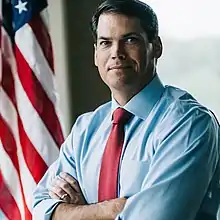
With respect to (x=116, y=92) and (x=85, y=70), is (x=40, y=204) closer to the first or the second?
(x=116, y=92)

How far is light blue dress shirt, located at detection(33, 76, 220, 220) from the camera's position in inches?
55.6

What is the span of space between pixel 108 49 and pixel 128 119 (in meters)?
0.21

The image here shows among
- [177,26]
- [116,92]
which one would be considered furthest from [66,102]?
[116,92]

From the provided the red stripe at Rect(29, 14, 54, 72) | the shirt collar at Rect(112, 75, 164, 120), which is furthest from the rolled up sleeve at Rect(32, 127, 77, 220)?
the red stripe at Rect(29, 14, 54, 72)

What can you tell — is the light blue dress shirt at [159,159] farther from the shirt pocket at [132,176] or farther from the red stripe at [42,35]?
the red stripe at [42,35]

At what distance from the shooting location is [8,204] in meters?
2.25

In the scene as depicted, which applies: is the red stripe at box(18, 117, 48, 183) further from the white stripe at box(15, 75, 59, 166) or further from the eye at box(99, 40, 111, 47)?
the eye at box(99, 40, 111, 47)

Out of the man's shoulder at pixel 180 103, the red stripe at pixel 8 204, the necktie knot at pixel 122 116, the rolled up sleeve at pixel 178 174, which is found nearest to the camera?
the rolled up sleeve at pixel 178 174

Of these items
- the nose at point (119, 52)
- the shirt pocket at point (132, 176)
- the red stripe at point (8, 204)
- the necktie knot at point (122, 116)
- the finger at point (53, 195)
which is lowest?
the red stripe at point (8, 204)

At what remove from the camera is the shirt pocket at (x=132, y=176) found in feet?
4.91

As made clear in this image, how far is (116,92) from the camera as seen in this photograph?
162 centimetres

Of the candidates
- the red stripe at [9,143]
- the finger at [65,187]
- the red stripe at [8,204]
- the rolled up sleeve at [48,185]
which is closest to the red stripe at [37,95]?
the red stripe at [9,143]

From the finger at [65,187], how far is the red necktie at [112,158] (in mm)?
103

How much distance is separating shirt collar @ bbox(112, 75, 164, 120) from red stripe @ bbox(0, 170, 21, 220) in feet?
2.76
